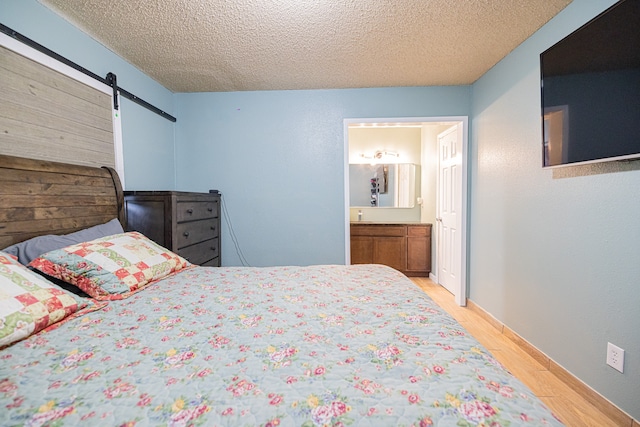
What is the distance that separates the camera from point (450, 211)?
3.44 meters

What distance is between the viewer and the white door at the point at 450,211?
125 inches

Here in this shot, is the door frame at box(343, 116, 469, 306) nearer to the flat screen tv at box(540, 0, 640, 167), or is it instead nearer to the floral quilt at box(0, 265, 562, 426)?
the flat screen tv at box(540, 0, 640, 167)

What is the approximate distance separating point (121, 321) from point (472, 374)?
3.85 feet

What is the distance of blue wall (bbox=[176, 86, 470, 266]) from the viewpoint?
313 centimetres

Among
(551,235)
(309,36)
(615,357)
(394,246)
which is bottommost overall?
(615,357)

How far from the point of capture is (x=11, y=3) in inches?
62.2

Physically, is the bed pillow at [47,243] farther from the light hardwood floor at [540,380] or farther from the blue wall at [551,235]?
the blue wall at [551,235]

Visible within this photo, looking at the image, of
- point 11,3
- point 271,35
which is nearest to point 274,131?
point 271,35

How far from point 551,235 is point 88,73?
3395mm

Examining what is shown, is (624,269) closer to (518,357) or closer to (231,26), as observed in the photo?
(518,357)

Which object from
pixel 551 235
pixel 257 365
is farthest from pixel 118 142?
pixel 551 235

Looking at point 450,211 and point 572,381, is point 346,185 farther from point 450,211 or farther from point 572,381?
point 572,381

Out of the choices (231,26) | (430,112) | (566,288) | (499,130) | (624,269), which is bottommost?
(566,288)

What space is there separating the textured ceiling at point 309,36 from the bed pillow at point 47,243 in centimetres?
138
